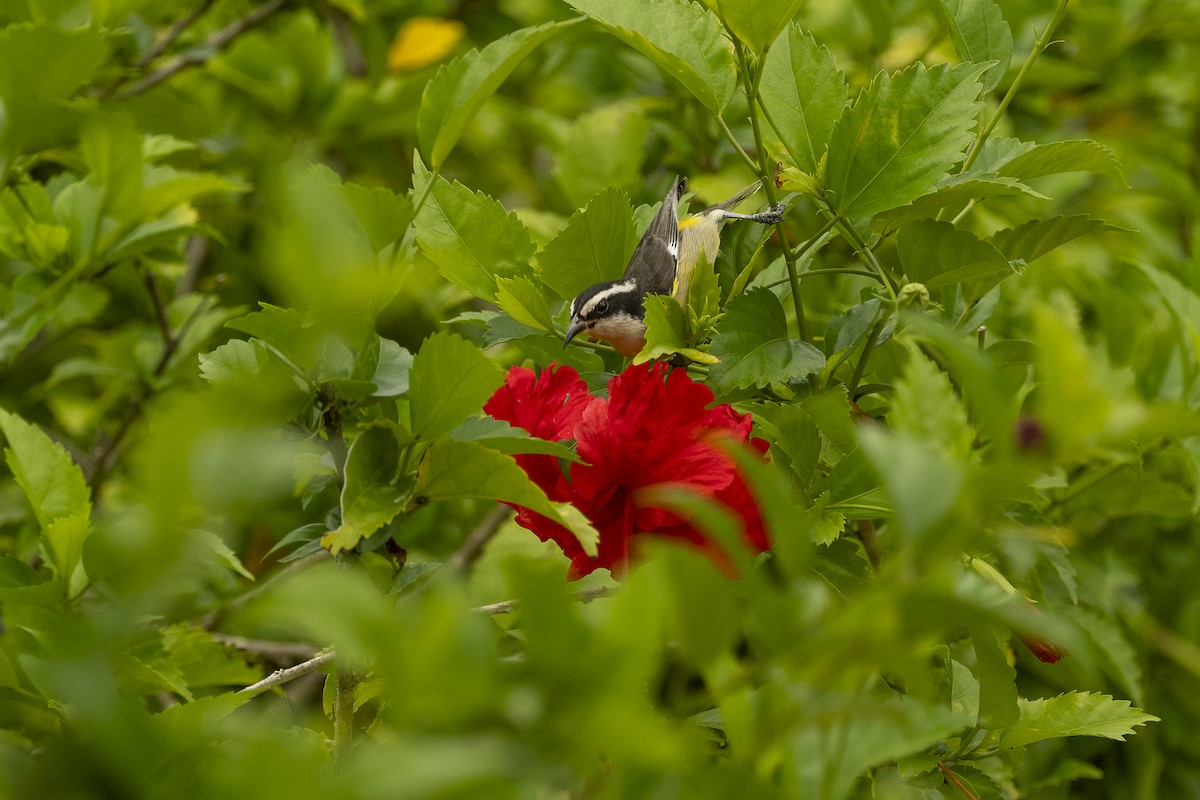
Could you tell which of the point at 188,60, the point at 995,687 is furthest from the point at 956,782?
the point at 188,60

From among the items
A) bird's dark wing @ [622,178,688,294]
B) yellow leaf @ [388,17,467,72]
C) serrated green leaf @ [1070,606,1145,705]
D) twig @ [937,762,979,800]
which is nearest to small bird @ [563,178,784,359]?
bird's dark wing @ [622,178,688,294]

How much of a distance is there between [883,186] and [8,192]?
73cm

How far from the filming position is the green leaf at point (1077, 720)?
2.35 ft

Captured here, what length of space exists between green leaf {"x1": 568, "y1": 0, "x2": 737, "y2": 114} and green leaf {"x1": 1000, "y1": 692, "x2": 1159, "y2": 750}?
0.45 meters

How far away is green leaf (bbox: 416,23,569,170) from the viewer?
623 millimetres

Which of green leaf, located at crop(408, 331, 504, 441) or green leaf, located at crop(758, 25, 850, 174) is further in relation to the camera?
green leaf, located at crop(758, 25, 850, 174)

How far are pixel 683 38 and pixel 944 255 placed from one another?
0.22m

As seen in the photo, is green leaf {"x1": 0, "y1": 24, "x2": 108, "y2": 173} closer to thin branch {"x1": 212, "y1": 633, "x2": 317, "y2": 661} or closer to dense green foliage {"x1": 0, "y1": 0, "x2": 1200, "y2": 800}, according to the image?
dense green foliage {"x1": 0, "y1": 0, "x2": 1200, "y2": 800}

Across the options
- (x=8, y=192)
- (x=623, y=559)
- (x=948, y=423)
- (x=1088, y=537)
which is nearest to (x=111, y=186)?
(x=8, y=192)

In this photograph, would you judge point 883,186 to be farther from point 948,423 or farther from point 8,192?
point 8,192

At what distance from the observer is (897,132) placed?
72 cm

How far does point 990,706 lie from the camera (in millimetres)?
745

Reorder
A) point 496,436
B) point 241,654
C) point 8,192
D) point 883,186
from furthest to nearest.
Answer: point 241,654, point 8,192, point 883,186, point 496,436

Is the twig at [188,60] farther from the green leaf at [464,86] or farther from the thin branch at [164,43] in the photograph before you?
the green leaf at [464,86]
